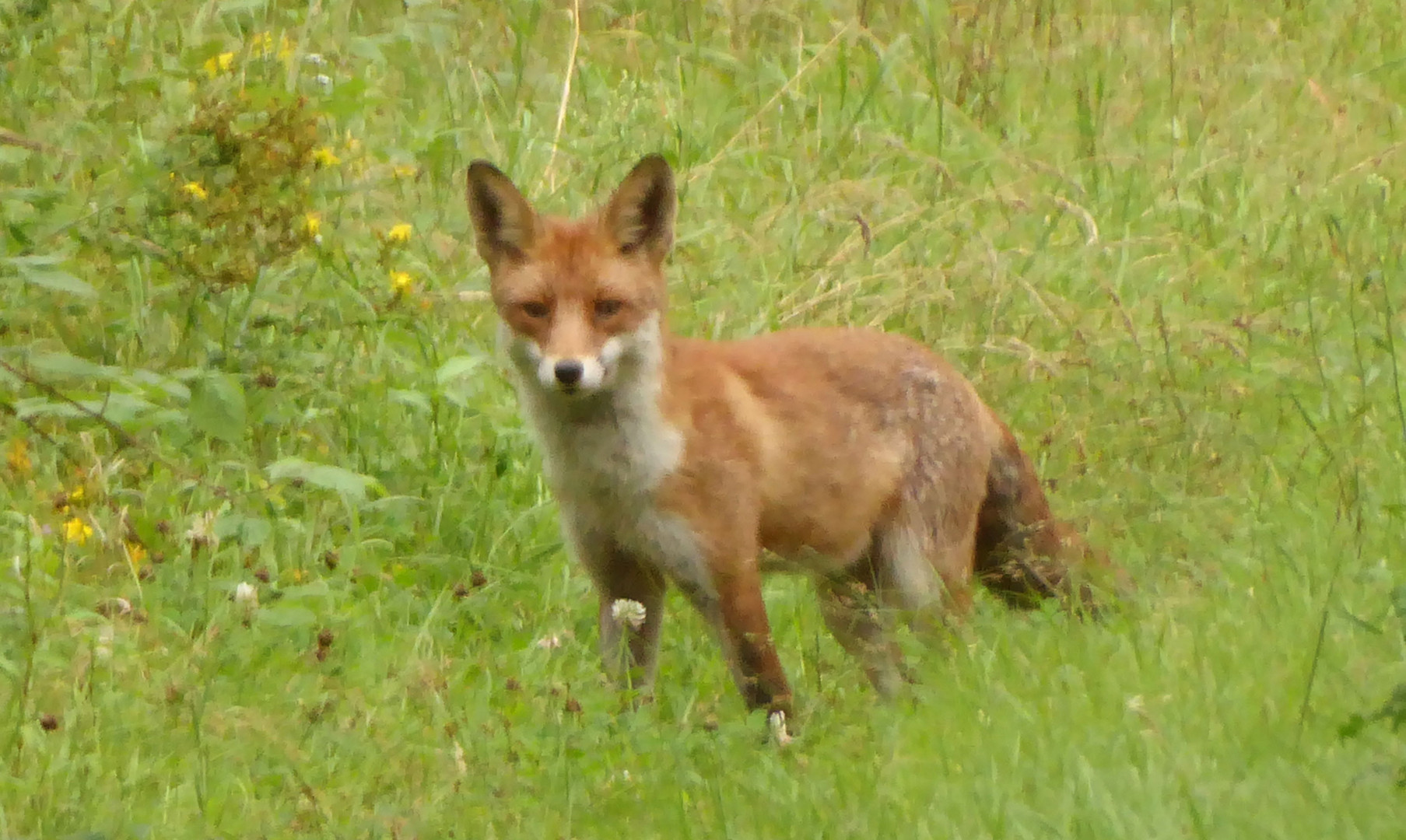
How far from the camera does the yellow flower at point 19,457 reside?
18.9ft

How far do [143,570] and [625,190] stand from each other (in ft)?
5.61

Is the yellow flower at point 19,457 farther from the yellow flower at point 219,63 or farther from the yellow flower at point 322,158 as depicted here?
the yellow flower at point 219,63

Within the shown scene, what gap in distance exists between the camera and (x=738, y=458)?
5.18 meters

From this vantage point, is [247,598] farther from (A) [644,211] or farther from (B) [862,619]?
(B) [862,619]

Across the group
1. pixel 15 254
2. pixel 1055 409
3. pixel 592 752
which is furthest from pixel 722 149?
pixel 592 752

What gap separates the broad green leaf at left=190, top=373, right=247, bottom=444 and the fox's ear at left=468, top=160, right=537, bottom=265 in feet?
2.60

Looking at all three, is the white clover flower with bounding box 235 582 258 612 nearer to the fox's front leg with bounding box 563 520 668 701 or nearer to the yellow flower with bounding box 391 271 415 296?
the fox's front leg with bounding box 563 520 668 701

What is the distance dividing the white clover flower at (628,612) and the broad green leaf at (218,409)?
1.15 meters

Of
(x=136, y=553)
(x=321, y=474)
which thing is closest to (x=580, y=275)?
(x=321, y=474)

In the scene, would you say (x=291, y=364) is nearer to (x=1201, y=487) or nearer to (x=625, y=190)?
(x=625, y=190)

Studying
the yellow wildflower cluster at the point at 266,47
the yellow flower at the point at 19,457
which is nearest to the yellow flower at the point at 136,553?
the yellow flower at the point at 19,457

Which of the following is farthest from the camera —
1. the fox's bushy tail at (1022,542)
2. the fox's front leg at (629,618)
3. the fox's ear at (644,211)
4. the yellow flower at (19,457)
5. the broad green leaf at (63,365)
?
the yellow flower at (19,457)

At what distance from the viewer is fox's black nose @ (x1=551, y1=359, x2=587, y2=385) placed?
4805 millimetres

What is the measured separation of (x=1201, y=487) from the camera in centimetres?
589
